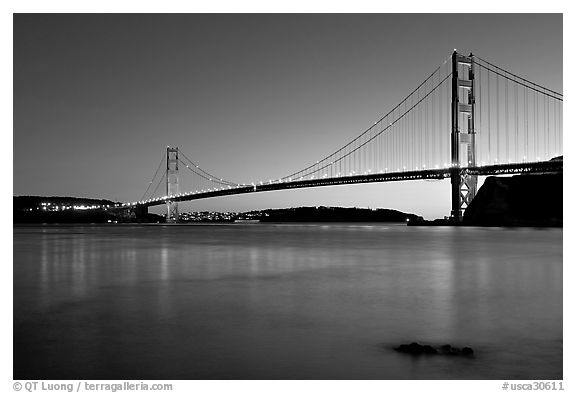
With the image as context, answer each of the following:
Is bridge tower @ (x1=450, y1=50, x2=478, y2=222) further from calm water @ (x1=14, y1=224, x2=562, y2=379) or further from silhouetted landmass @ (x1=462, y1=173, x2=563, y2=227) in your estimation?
calm water @ (x1=14, y1=224, x2=562, y2=379)

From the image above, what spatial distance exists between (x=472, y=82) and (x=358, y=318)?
169 ft

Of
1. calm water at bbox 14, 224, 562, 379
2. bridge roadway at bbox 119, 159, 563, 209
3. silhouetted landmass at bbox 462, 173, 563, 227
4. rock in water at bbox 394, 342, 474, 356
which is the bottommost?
calm water at bbox 14, 224, 562, 379

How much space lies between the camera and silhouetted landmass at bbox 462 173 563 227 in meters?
50.8

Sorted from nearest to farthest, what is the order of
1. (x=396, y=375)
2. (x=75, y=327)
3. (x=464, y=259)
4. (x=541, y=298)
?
(x=396, y=375) < (x=75, y=327) < (x=541, y=298) < (x=464, y=259)

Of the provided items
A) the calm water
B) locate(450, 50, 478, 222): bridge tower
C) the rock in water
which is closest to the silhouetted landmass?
locate(450, 50, 478, 222): bridge tower

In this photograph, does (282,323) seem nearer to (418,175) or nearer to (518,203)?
(418,175)

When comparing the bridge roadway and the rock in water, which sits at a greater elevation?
the bridge roadway

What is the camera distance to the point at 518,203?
54.6 metres

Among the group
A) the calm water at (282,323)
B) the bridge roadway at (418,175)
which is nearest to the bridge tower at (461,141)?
the bridge roadway at (418,175)

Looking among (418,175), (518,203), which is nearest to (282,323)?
(418,175)

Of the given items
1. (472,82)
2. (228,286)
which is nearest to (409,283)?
(228,286)

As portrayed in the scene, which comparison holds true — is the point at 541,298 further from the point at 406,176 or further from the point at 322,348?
the point at 406,176

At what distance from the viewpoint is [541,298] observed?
309 inches
